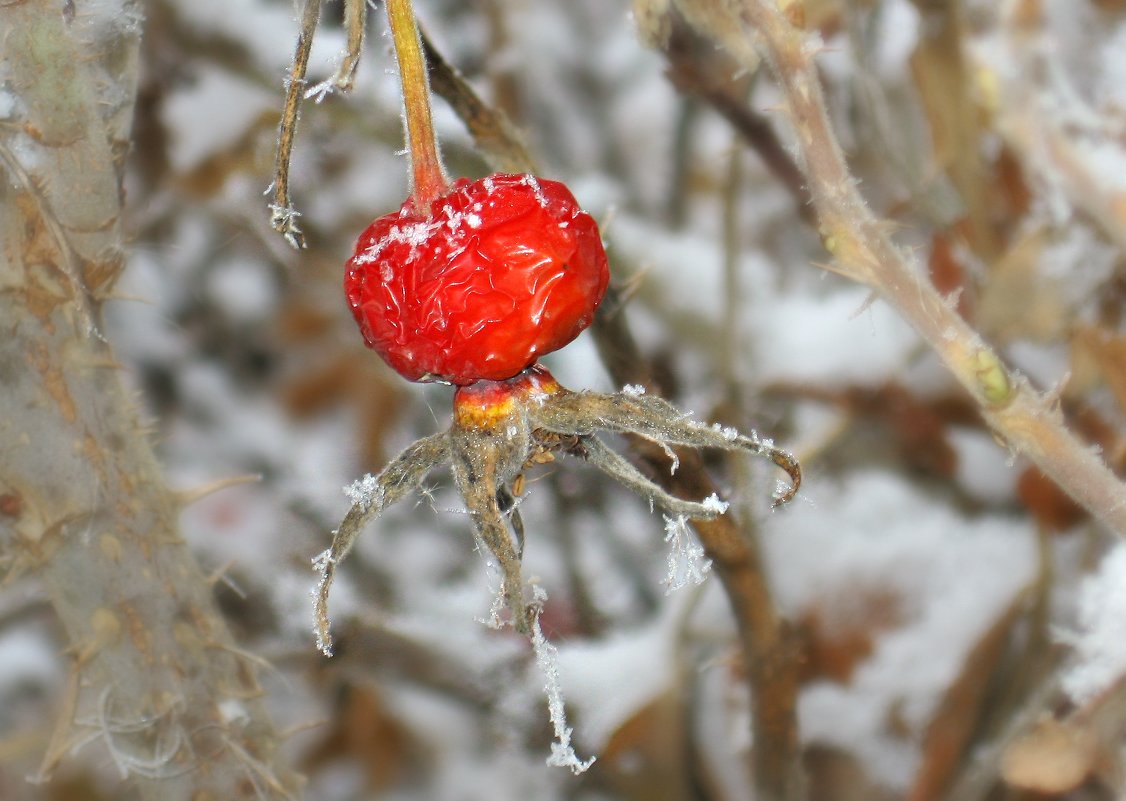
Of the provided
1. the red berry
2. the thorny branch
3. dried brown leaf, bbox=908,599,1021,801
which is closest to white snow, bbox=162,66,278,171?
the thorny branch

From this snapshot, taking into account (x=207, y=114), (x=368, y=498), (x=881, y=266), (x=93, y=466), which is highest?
(x=881, y=266)

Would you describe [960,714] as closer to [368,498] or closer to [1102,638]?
[1102,638]

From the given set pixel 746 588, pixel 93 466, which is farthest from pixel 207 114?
pixel 746 588

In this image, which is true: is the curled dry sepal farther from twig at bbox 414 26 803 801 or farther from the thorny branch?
the thorny branch

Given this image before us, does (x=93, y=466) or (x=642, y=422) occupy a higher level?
(x=642, y=422)

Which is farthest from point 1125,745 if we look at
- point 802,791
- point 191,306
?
point 191,306

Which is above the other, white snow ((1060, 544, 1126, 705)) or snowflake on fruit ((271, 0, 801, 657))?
snowflake on fruit ((271, 0, 801, 657))
